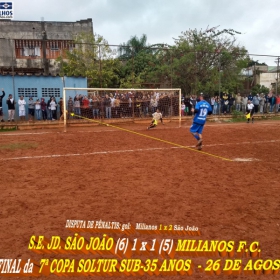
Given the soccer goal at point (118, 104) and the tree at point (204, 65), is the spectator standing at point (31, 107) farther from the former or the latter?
the tree at point (204, 65)

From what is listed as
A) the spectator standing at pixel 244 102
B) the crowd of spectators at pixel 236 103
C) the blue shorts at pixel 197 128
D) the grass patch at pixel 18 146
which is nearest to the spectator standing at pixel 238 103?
the crowd of spectators at pixel 236 103

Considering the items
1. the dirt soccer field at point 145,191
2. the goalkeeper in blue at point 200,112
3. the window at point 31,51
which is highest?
the window at point 31,51

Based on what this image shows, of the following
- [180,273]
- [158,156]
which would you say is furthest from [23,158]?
[180,273]

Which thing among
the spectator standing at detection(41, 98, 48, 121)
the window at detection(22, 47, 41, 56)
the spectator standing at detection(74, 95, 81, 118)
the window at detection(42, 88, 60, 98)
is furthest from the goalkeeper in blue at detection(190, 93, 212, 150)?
the window at detection(22, 47, 41, 56)

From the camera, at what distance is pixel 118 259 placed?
4.16m

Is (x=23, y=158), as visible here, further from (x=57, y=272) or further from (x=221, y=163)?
(x=57, y=272)

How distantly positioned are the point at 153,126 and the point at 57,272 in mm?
14576

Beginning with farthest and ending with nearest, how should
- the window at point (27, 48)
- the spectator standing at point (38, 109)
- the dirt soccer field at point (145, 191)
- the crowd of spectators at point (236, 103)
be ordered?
1. the window at point (27, 48)
2. the crowd of spectators at point (236, 103)
3. the spectator standing at point (38, 109)
4. the dirt soccer field at point (145, 191)

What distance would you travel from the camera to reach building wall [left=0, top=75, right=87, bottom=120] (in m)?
20.1

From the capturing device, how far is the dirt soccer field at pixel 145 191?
4.85m

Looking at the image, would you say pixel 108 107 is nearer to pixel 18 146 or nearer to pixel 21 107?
pixel 21 107

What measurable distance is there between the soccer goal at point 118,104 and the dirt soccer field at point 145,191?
800cm

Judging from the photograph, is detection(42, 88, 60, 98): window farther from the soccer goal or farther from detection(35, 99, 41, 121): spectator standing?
detection(35, 99, 41, 121): spectator standing

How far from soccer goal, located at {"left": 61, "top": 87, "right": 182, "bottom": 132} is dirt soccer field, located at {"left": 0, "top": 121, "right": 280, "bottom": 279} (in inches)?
315
